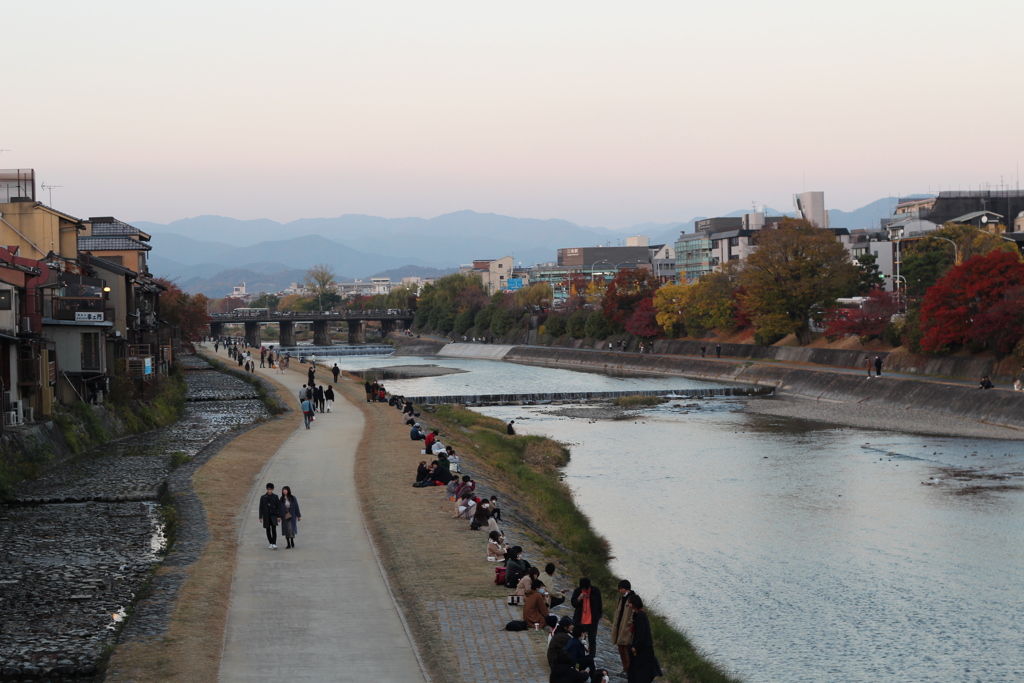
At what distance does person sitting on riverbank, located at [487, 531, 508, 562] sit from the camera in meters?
17.7

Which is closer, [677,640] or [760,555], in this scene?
[677,640]

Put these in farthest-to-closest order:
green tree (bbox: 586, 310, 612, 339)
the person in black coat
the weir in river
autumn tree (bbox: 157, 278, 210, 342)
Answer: green tree (bbox: 586, 310, 612, 339) < autumn tree (bbox: 157, 278, 210, 342) < the weir in river < the person in black coat

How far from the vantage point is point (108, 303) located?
4638 centimetres

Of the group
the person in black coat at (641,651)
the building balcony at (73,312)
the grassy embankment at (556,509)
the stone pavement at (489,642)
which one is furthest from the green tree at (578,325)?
the person in black coat at (641,651)

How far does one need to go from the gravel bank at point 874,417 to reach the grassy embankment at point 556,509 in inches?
635

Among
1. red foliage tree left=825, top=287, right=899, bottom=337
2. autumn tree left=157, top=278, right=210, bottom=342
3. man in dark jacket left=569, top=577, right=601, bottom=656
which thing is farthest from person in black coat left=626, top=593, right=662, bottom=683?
autumn tree left=157, top=278, right=210, bottom=342

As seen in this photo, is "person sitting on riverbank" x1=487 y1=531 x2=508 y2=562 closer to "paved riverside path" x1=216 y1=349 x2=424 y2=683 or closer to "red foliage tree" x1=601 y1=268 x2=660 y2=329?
"paved riverside path" x1=216 y1=349 x2=424 y2=683

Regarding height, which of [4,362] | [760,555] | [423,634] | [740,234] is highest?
[740,234]

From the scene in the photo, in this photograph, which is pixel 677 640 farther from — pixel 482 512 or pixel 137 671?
pixel 137 671

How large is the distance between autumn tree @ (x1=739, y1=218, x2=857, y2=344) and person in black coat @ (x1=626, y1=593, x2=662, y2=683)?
65.3 meters

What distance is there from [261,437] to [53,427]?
6820mm

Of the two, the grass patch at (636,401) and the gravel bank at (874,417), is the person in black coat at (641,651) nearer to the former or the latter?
the gravel bank at (874,417)

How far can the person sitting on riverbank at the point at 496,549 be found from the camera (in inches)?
696

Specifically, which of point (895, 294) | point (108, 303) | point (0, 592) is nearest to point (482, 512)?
point (0, 592)
